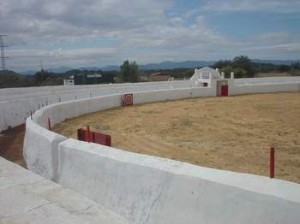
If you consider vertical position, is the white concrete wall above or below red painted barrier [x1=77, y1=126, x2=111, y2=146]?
above

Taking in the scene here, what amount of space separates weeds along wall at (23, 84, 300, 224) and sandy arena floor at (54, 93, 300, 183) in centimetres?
499

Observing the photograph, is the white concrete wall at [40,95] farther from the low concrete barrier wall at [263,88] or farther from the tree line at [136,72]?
the tree line at [136,72]

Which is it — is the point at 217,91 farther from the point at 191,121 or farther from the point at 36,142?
the point at 36,142

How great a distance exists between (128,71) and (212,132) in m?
71.1

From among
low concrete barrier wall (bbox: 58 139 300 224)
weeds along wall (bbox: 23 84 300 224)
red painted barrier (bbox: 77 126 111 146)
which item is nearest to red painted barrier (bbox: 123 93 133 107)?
red painted barrier (bbox: 77 126 111 146)

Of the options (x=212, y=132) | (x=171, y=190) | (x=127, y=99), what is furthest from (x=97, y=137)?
(x=127, y=99)

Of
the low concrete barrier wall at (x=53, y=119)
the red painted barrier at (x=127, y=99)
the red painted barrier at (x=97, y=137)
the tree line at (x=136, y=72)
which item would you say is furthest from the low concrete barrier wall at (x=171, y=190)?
the tree line at (x=136, y=72)

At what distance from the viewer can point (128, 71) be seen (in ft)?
289

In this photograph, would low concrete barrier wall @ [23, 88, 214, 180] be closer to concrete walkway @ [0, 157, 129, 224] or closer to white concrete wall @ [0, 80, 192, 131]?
concrete walkway @ [0, 157, 129, 224]

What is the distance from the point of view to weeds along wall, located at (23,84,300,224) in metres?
4.34

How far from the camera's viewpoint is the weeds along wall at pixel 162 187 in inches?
171

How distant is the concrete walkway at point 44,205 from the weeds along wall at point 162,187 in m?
0.21

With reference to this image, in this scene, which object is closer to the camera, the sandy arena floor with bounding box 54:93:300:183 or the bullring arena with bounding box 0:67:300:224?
the bullring arena with bounding box 0:67:300:224

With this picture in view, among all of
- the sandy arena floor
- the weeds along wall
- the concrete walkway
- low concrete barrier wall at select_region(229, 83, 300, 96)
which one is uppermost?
the weeds along wall
